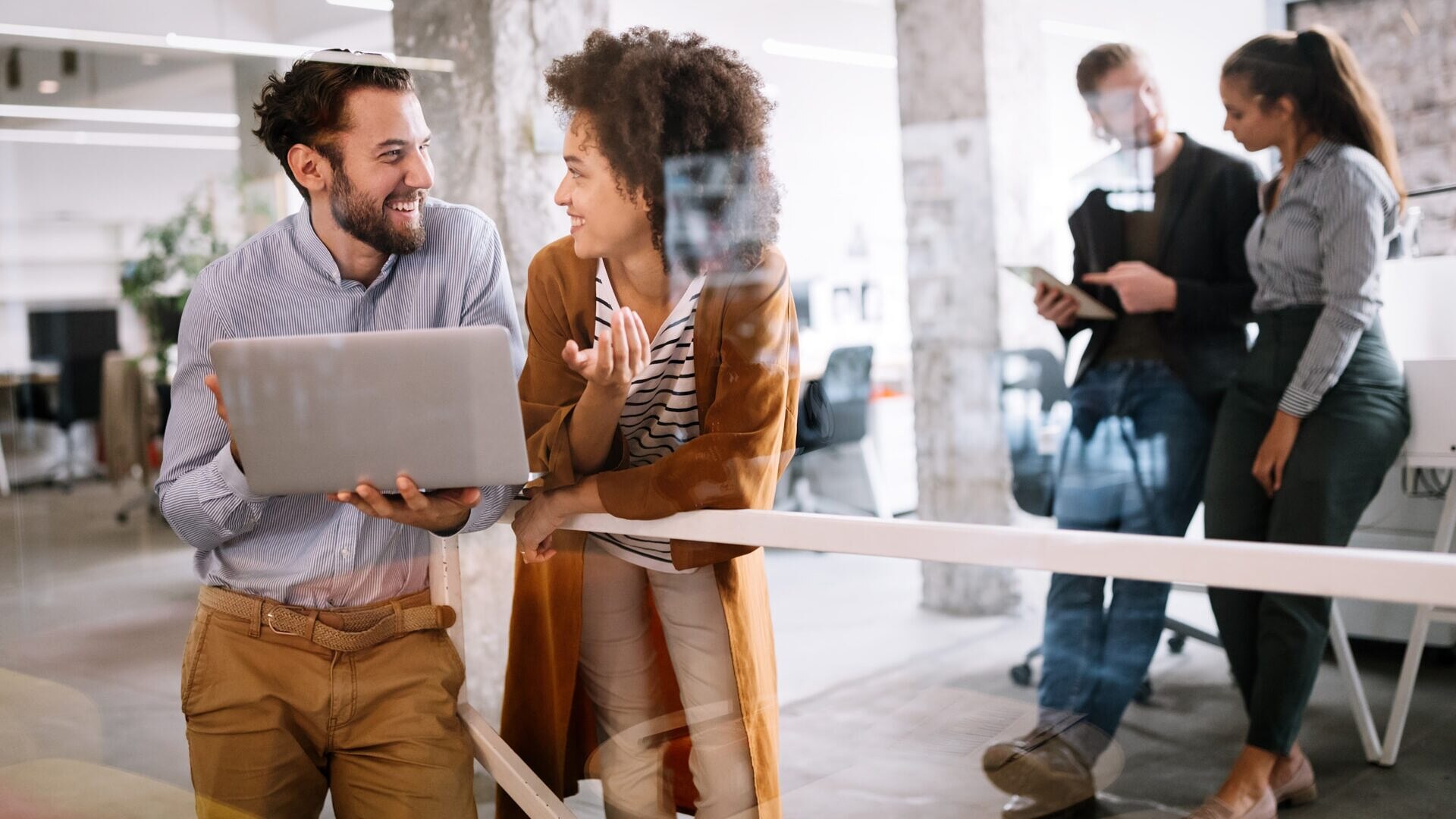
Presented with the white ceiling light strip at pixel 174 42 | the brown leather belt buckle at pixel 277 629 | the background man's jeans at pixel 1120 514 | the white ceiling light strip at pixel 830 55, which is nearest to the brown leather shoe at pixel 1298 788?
the background man's jeans at pixel 1120 514

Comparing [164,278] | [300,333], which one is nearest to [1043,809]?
[300,333]

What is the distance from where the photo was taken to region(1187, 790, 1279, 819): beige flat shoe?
1.08 metres

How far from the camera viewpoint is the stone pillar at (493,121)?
1397mm

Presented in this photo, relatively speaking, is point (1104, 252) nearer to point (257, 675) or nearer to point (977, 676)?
point (977, 676)

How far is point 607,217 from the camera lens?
1.21m

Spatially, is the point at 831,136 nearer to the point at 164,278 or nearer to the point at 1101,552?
the point at 1101,552

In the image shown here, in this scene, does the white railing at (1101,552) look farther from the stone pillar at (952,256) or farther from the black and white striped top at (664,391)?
the stone pillar at (952,256)

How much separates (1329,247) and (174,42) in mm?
1293

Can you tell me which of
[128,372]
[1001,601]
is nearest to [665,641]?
[1001,601]

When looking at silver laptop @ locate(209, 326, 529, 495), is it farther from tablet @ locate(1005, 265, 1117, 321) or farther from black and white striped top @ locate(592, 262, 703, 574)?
tablet @ locate(1005, 265, 1117, 321)

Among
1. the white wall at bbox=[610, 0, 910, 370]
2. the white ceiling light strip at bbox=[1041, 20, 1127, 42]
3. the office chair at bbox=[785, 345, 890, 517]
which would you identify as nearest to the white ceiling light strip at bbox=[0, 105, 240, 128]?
the white wall at bbox=[610, 0, 910, 370]

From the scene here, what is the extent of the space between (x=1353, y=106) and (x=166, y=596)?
1.42 m

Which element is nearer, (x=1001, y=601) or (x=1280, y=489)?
(x=1280, y=489)

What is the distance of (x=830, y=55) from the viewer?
134 cm
